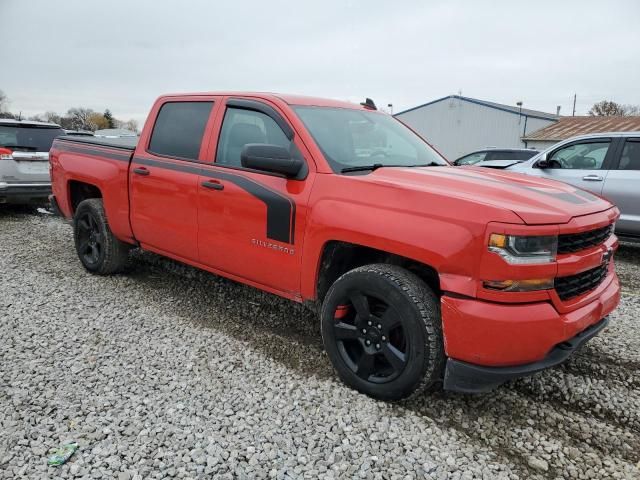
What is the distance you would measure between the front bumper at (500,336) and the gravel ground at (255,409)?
0.41m

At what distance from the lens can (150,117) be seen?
4570 mm

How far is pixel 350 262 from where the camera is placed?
3.27 m

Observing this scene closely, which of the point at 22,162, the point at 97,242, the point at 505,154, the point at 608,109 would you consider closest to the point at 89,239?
the point at 97,242

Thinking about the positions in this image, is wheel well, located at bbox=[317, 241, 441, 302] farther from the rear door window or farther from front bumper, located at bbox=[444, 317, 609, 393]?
the rear door window

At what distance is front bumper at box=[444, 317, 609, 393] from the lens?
2.48 m

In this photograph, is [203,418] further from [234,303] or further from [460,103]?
[460,103]

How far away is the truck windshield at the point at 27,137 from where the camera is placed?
8.16m

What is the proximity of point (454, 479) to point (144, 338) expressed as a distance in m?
2.48

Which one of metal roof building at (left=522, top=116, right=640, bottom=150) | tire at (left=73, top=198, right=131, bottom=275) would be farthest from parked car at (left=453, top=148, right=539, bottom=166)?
metal roof building at (left=522, top=116, right=640, bottom=150)

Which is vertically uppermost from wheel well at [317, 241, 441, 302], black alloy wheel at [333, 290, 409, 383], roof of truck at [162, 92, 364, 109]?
roof of truck at [162, 92, 364, 109]

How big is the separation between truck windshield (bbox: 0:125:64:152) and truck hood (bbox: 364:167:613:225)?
297 inches

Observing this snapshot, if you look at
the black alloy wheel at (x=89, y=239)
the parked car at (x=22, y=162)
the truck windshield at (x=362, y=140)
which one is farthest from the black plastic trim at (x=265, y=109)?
the parked car at (x=22, y=162)

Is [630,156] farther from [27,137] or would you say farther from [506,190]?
[27,137]

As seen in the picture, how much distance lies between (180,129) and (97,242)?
5.73 feet
